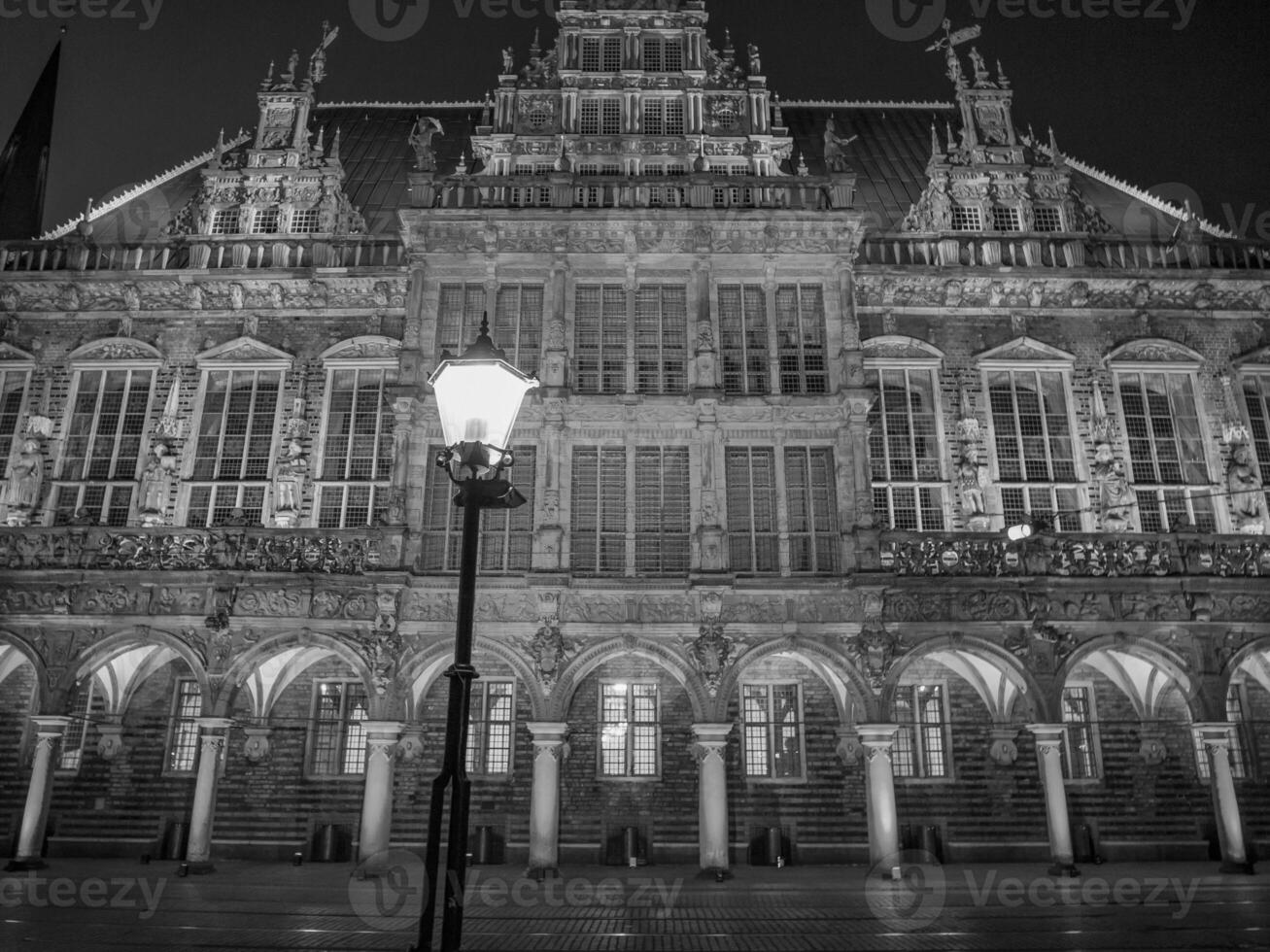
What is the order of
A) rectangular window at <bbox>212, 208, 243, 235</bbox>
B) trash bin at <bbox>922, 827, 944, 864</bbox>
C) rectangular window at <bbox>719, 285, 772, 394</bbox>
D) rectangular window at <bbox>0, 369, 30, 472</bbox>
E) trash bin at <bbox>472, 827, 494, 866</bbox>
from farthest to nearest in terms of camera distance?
A: 1. rectangular window at <bbox>212, 208, 243, 235</bbox>
2. rectangular window at <bbox>0, 369, 30, 472</bbox>
3. rectangular window at <bbox>719, 285, 772, 394</bbox>
4. trash bin at <bbox>922, 827, 944, 864</bbox>
5. trash bin at <bbox>472, 827, 494, 866</bbox>

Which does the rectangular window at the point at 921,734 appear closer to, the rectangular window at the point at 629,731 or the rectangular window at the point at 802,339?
the rectangular window at the point at 629,731

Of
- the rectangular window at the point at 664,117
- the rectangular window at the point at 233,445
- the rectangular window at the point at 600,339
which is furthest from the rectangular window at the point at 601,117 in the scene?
the rectangular window at the point at 233,445

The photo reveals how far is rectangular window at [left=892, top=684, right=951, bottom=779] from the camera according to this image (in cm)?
2378

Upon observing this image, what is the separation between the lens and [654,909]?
50.1 feet

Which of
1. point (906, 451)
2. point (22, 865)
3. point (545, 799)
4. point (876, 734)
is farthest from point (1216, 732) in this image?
point (22, 865)

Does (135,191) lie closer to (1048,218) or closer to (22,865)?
(22,865)

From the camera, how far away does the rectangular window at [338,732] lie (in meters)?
23.9

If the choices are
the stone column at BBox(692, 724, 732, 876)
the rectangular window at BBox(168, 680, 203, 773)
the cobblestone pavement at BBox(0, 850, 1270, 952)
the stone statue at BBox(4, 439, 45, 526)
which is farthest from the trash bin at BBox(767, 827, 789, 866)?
the stone statue at BBox(4, 439, 45, 526)

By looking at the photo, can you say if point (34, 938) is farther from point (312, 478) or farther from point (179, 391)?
point (179, 391)

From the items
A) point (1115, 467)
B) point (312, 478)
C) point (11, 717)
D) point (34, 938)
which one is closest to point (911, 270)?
point (1115, 467)

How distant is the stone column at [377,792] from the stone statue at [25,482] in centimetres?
1120

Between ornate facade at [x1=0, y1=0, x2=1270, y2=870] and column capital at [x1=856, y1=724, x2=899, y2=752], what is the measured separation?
0.24ft

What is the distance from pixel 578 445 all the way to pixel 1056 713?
473 inches

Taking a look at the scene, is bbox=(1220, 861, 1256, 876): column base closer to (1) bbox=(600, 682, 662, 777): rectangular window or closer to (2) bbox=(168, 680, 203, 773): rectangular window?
(1) bbox=(600, 682, 662, 777): rectangular window
